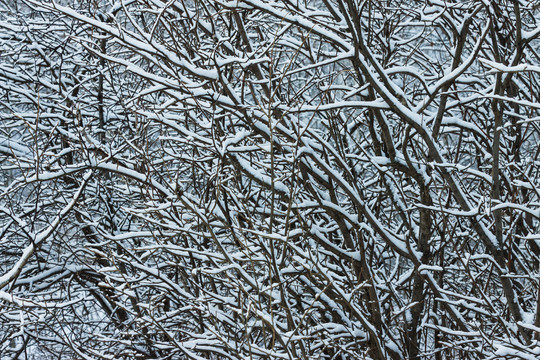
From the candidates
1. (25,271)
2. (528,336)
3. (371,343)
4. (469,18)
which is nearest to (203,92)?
(469,18)

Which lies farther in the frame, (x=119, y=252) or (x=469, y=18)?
(x=119, y=252)

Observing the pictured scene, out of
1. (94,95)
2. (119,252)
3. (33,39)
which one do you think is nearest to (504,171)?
(119,252)

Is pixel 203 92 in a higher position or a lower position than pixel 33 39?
lower

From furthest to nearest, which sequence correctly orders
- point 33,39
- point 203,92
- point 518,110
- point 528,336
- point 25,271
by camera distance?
point 33,39, point 25,271, point 518,110, point 528,336, point 203,92

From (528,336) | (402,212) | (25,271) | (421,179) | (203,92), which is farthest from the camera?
(25,271)

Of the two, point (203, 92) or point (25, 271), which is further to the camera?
point (25, 271)

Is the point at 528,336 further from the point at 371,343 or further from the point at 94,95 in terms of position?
the point at 94,95

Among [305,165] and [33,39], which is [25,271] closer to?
[33,39]

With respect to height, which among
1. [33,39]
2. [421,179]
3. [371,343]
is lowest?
[371,343]

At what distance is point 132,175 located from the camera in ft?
15.2

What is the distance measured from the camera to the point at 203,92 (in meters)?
3.82

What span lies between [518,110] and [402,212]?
4.74ft

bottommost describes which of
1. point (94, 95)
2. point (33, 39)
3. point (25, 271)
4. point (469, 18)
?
point (25, 271)

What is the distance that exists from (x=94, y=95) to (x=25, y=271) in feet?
6.66
